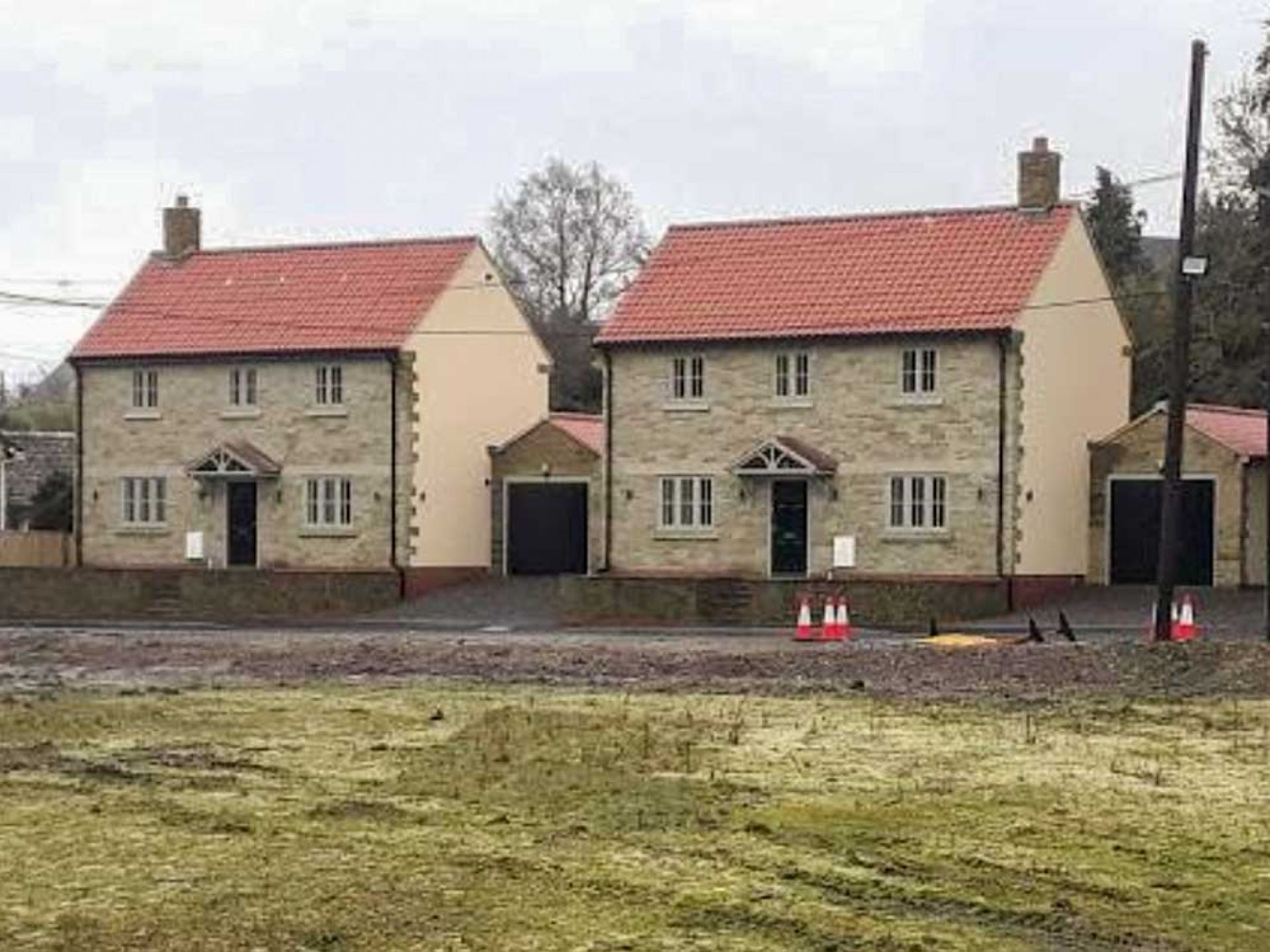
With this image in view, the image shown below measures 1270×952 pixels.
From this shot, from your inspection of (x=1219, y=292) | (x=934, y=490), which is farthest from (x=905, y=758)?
(x=1219, y=292)

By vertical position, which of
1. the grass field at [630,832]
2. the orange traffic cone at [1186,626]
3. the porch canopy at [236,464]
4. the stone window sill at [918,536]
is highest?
the porch canopy at [236,464]

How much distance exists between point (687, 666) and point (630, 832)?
15.2 metres

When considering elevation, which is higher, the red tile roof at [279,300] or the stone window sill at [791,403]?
the red tile roof at [279,300]

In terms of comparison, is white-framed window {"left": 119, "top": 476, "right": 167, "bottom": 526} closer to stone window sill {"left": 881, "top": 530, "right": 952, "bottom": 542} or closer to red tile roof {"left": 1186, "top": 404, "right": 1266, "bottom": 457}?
stone window sill {"left": 881, "top": 530, "right": 952, "bottom": 542}

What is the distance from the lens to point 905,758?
52.2 feet

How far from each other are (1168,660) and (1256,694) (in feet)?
8.42

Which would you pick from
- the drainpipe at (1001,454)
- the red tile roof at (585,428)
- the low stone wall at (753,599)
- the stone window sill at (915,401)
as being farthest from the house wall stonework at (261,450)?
the drainpipe at (1001,454)

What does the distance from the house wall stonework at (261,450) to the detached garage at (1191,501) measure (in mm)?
15801

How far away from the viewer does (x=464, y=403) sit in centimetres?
4925

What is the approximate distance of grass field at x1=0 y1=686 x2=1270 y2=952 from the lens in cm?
903

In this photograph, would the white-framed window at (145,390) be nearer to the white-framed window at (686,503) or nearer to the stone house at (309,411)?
the stone house at (309,411)

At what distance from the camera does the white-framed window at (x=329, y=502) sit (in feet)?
156

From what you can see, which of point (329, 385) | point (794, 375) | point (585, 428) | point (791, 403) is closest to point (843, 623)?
point (791, 403)

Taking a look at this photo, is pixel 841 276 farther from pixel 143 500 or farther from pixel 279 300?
pixel 143 500
